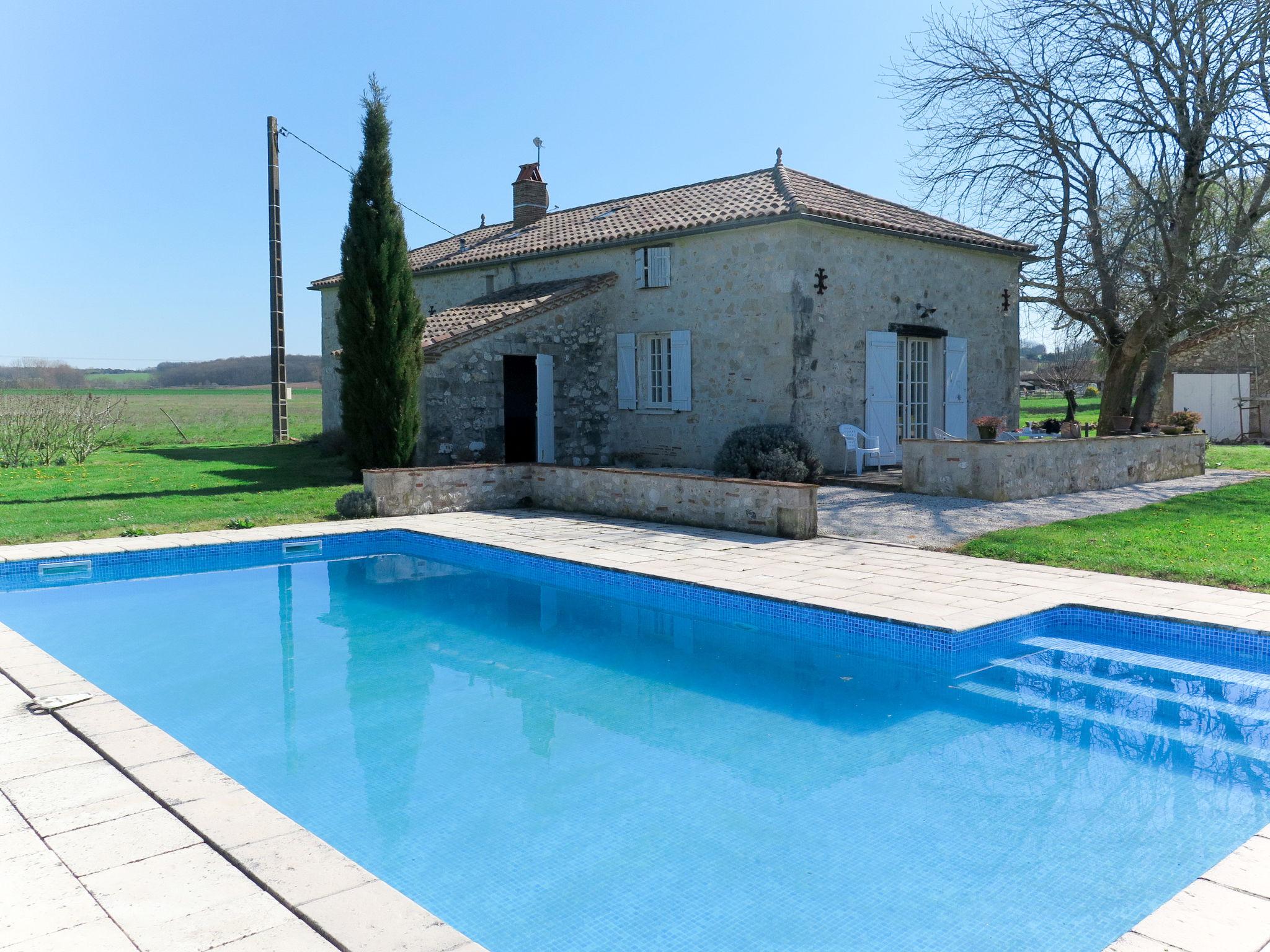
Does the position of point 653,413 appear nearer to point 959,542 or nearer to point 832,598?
point 959,542

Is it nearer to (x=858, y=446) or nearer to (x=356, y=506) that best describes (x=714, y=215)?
(x=858, y=446)

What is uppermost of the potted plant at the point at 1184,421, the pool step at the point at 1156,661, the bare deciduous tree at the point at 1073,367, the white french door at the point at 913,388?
the bare deciduous tree at the point at 1073,367

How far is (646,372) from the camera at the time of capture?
1622cm

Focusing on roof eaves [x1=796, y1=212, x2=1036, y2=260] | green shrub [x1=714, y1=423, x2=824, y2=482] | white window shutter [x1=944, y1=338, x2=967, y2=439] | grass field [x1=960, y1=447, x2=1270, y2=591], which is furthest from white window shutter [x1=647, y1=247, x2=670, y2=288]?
grass field [x1=960, y1=447, x2=1270, y2=591]

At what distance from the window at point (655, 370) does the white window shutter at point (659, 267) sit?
0.88 metres

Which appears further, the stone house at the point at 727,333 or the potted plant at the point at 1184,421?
the potted plant at the point at 1184,421

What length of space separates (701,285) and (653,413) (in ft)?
7.70

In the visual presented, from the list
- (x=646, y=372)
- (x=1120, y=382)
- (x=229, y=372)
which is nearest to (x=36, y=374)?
(x=229, y=372)

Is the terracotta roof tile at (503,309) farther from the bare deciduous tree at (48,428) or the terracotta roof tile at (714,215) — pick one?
the bare deciduous tree at (48,428)

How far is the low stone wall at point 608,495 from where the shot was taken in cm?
1008

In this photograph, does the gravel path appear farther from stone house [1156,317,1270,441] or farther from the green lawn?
the green lawn

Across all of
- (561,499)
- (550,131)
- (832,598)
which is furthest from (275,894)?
(550,131)

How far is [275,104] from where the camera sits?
2147 centimetres

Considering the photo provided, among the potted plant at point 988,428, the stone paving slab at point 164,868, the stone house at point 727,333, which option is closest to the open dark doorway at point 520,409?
the stone house at point 727,333
